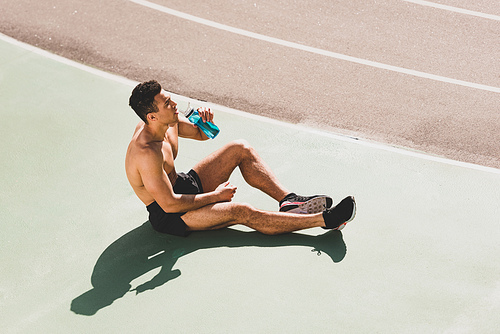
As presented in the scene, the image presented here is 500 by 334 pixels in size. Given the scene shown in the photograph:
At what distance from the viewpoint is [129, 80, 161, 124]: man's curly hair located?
484cm

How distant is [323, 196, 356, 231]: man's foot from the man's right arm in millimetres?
861

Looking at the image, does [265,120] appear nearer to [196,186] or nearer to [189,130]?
[189,130]

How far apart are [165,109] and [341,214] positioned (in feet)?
5.68

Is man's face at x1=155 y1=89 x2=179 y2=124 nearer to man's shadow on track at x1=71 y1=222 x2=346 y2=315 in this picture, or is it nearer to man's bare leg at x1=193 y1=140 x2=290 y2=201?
man's bare leg at x1=193 y1=140 x2=290 y2=201

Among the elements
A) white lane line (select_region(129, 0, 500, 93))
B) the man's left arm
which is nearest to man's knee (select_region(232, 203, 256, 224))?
the man's left arm

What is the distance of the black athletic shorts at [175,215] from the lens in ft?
17.2

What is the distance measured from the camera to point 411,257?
203 inches

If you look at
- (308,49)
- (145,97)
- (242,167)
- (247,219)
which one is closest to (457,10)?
(308,49)

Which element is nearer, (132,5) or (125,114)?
(125,114)

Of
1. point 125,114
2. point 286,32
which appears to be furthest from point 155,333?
point 286,32

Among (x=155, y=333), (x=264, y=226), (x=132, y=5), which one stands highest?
(x=132, y=5)

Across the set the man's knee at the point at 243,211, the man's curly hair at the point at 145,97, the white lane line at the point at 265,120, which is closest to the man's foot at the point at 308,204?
the man's knee at the point at 243,211

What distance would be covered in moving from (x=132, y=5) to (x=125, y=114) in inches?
149

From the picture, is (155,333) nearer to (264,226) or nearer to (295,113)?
(264,226)
